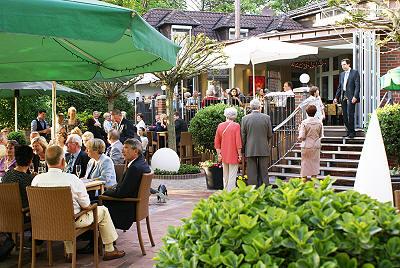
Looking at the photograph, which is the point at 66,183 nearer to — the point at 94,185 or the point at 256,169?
the point at 94,185

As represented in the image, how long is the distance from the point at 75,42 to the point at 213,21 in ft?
81.2

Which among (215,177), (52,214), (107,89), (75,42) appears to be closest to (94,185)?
(52,214)

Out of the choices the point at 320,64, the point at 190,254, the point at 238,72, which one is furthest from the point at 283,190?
the point at 238,72

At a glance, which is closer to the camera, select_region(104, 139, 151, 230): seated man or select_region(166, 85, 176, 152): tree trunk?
select_region(104, 139, 151, 230): seated man

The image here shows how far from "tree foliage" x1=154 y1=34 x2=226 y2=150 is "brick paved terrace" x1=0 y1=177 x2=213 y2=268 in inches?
136

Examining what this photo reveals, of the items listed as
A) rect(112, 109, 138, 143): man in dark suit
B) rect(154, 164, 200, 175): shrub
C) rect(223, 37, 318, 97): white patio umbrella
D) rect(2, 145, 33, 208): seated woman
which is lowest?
rect(154, 164, 200, 175): shrub

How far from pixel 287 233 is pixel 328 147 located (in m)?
11.0

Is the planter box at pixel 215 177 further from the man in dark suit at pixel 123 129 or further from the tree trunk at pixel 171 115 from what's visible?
the tree trunk at pixel 171 115

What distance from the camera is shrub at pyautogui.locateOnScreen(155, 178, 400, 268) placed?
6.77ft

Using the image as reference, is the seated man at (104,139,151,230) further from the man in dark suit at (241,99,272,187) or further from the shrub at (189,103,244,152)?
the shrub at (189,103,244,152)

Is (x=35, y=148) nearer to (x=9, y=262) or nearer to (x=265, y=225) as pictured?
(x=9, y=262)

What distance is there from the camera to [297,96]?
541 inches

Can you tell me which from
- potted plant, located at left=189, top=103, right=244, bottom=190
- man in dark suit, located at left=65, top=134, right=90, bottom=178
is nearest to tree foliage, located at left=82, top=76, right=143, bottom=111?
potted plant, located at left=189, top=103, right=244, bottom=190

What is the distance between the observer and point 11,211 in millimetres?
5465
